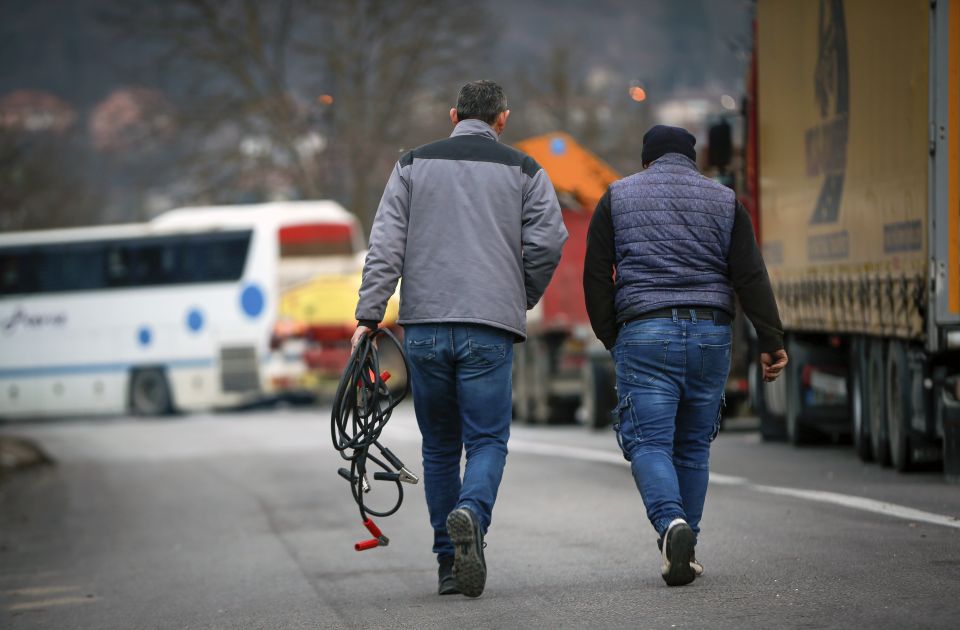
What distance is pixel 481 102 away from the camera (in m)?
7.25

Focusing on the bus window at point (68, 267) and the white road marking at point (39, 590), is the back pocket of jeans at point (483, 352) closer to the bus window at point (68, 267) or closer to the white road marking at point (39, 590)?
the white road marking at point (39, 590)

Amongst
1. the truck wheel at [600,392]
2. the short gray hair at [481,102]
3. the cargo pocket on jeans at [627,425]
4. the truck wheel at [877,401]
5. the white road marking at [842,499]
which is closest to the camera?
the cargo pocket on jeans at [627,425]

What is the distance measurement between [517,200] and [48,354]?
96.9ft

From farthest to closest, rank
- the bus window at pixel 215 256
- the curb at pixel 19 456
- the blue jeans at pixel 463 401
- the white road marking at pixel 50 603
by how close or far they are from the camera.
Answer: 1. the bus window at pixel 215 256
2. the curb at pixel 19 456
3. the white road marking at pixel 50 603
4. the blue jeans at pixel 463 401

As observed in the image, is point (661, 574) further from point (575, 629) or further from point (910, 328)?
point (910, 328)

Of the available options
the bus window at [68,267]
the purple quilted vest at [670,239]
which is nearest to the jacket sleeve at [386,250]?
the purple quilted vest at [670,239]

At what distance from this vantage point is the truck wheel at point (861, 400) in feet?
43.6

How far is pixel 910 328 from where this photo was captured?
1101cm

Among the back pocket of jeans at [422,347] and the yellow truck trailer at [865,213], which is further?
the yellow truck trailer at [865,213]

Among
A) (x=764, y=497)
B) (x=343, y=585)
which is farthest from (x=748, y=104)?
Result: (x=343, y=585)

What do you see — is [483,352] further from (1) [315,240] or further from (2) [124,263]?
(2) [124,263]

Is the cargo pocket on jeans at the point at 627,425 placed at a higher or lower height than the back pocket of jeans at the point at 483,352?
lower

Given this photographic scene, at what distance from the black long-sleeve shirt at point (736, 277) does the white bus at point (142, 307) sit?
27666 millimetres

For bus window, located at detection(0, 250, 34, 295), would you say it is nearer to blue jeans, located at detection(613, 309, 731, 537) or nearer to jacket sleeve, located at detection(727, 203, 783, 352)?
blue jeans, located at detection(613, 309, 731, 537)
